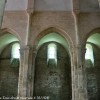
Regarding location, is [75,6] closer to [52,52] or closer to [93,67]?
[52,52]

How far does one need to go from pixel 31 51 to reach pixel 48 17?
3112 mm

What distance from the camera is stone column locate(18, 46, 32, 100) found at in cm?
1302

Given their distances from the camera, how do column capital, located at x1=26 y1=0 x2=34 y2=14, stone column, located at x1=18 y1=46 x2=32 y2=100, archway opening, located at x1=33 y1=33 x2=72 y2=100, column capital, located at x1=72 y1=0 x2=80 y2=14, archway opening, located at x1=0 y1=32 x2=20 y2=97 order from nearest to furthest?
1. stone column, located at x1=18 y1=46 x2=32 y2=100
2. column capital, located at x1=72 y1=0 x2=80 y2=14
3. column capital, located at x1=26 y1=0 x2=34 y2=14
4. archway opening, located at x1=33 y1=33 x2=72 y2=100
5. archway opening, located at x1=0 y1=32 x2=20 y2=97

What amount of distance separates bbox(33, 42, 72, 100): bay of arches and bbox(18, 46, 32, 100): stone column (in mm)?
3226

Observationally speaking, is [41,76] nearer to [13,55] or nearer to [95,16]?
[13,55]

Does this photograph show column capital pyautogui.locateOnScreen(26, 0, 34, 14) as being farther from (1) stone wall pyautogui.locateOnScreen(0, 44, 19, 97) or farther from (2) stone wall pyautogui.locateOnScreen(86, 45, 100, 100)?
(2) stone wall pyautogui.locateOnScreen(86, 45, 100, 100)

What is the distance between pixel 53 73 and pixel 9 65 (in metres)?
4.02

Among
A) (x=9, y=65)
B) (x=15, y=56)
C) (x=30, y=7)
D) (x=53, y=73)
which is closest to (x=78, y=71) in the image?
(x=53, y=73)

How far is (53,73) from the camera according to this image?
16.9 m

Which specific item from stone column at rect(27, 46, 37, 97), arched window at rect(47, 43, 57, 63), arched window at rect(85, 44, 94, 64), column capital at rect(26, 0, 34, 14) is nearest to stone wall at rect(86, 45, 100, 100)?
arched window at rect(85, 44, 94, 64)

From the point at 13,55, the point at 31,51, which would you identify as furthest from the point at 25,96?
the point at 13,55

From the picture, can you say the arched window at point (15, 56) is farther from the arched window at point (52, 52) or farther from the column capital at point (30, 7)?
the column capital at point (30, 7)

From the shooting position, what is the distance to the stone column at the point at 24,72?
513 inches

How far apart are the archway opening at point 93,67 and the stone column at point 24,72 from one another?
5.74 metres
